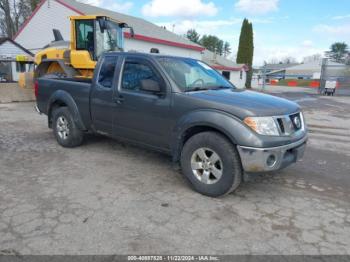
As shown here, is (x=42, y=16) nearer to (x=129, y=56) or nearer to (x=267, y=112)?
(x=129, y=56)

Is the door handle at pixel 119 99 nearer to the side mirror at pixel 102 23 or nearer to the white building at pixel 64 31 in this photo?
the side mirror at pixel 102 23

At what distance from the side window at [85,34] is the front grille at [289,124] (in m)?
8.66

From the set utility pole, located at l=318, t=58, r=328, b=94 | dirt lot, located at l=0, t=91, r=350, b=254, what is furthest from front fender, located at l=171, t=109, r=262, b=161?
utility pole, located at l=318, t=58, r=328, b=94

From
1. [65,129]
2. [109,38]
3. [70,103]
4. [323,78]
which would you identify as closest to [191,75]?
[70,103]

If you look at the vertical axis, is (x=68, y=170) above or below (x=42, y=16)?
below

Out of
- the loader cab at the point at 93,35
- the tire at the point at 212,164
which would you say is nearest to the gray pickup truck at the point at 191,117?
the tire at the point at 212,164

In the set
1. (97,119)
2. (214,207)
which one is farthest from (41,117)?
(214,207)

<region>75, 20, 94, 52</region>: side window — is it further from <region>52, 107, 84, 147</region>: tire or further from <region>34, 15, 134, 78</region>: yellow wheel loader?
<region>52, 107, 84, 147</region>: tire

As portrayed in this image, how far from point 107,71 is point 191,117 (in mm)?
2067

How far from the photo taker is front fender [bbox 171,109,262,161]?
361 centimetres

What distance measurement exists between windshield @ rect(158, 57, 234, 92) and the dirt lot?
144 centimetres

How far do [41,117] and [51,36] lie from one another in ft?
54.0

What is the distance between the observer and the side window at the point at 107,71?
5.20m

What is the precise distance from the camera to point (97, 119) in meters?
5.42
